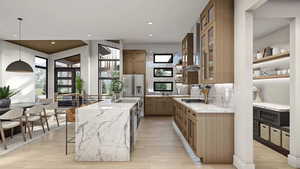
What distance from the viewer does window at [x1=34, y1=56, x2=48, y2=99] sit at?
9.89 m

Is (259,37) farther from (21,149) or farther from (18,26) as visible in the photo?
(18,26)

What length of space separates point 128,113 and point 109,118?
1.06ft

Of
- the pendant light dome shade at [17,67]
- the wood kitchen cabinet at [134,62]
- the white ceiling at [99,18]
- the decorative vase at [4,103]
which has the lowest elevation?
the decorative vase at [4,103]

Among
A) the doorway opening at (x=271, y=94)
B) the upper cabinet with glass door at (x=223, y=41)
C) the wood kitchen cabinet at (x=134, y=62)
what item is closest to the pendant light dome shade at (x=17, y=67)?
the wood kitchen cabinet at (x=134, y=62)

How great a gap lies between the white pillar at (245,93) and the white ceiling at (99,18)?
4.98 feet

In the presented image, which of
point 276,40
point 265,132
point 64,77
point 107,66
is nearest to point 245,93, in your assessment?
point 265,132

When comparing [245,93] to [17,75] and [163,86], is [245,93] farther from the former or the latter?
[17,75]

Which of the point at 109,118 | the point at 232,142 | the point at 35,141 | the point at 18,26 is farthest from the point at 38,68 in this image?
the point at 232,142

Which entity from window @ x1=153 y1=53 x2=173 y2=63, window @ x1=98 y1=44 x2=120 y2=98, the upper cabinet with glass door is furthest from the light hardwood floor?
window @ x1=153 y1=53 x2=173 y2=63

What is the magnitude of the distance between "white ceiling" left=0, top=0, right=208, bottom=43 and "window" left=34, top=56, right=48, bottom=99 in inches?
99.0

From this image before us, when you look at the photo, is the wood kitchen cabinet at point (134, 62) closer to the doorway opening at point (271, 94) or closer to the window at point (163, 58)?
the window at point (163, 58)

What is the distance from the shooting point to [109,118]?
11.6 ft

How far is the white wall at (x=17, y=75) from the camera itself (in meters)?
8.10

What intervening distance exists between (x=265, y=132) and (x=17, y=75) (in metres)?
8.97
